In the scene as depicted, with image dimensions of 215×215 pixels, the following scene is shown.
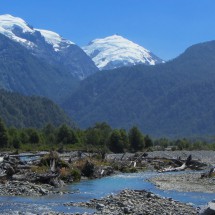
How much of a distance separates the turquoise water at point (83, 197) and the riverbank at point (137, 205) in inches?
78.3

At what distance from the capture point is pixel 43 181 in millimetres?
56469

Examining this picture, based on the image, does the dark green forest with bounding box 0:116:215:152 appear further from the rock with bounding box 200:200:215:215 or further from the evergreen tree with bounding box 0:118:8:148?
the rock with bounding box 200:200:215:215

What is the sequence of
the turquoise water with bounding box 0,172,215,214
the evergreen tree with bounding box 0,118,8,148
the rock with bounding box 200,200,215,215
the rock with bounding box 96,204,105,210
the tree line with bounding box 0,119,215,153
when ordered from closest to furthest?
the rock with bounding box 200,200,215,215 < the rock with bounding box 96,204,105,210 < the turquoise water with bounding box 0,172,215,214 < the tree line with bounding box 0,119,215,153 < the evergreen tree with bounding box 0,118,8,148

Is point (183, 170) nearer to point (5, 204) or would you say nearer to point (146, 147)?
point (5, 204)

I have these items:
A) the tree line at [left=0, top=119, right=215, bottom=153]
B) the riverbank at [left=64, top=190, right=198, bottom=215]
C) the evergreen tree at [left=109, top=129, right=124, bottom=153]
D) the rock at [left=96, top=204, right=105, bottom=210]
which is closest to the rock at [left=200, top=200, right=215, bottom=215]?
the riverbank at [left=64, top=190, right=198, bottom=215]

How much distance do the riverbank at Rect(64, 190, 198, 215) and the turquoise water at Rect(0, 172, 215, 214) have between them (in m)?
1.99

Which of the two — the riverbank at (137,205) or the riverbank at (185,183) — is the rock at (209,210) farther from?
the riverbank at (185,183)

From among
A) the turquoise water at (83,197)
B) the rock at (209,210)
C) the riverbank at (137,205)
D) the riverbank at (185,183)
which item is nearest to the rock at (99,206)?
the riverbank at (137,205)

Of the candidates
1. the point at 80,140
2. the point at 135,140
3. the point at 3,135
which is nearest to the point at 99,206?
the point at 135,140

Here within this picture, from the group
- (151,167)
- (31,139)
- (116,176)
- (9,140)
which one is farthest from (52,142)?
(116,176)

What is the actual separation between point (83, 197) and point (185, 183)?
685 inches

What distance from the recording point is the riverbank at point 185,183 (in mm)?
55094

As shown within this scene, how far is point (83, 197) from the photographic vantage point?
47.9m

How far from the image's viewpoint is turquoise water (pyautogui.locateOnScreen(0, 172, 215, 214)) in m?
40.0
